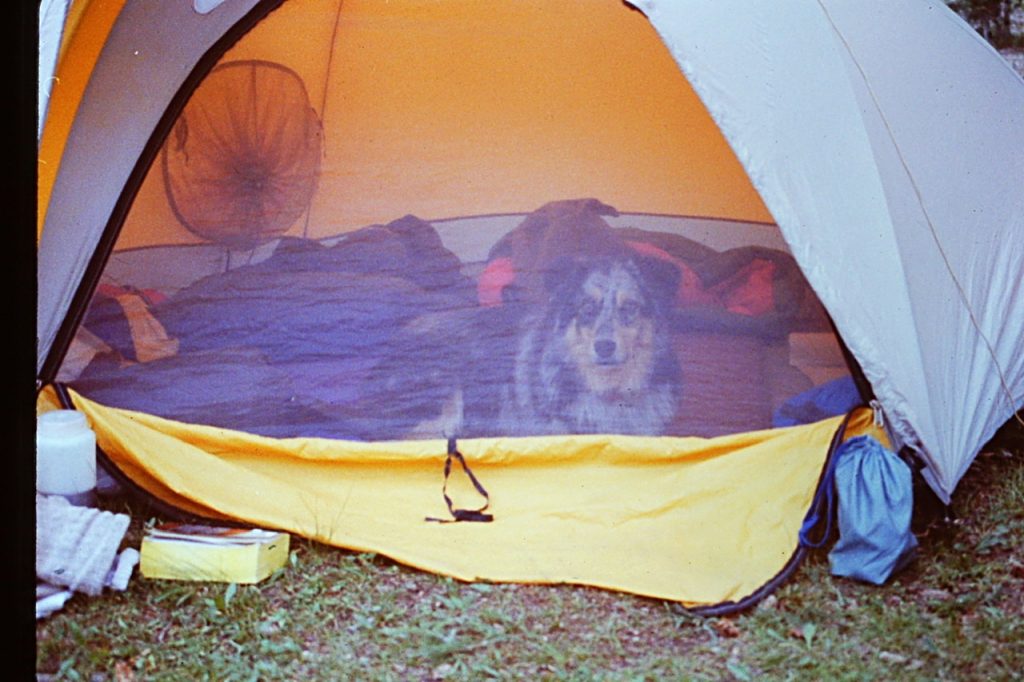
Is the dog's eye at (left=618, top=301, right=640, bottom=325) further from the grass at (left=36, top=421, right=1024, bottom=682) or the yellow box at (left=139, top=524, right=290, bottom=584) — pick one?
the yellow box at (left=139, top=524, right=290, bottom=584)

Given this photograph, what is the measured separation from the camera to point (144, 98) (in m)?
3.75

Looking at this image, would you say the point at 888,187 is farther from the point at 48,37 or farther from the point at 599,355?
the point at 48,37

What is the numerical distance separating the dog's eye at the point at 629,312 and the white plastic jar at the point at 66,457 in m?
1.74

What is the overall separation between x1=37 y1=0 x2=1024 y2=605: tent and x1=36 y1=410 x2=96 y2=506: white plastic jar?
0.12 m

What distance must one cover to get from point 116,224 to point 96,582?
1278 mm

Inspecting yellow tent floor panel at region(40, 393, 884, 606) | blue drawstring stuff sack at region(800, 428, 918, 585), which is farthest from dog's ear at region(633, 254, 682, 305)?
blue drawstring stuff sack at region(800, 428, 918, 585)

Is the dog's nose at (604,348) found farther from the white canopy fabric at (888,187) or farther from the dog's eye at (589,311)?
the white canopy fabric at (888,187)

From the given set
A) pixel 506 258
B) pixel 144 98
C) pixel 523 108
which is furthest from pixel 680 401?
pixel 144 98

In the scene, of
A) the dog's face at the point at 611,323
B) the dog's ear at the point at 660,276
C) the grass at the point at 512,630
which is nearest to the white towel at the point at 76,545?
the grass at the point at 512,630

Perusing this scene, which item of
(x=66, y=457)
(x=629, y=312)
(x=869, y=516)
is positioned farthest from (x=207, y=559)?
(x=869, y=516)

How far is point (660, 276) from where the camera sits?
149 inches

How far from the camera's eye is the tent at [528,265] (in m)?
3.33

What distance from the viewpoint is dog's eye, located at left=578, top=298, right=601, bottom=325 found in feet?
12.2

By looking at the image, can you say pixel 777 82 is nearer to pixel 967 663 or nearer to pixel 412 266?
pixel 412 266
